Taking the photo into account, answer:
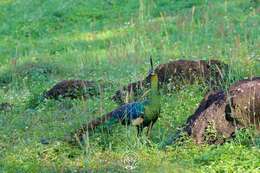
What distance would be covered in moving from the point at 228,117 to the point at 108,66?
14.0ft

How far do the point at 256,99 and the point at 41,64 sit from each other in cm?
575

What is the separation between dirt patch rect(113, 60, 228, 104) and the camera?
8086 mm

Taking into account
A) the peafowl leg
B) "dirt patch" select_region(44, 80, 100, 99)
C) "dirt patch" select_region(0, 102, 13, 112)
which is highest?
the peafowl leg

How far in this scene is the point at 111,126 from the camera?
6.57 metres

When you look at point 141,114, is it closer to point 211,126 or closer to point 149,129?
point 149,129

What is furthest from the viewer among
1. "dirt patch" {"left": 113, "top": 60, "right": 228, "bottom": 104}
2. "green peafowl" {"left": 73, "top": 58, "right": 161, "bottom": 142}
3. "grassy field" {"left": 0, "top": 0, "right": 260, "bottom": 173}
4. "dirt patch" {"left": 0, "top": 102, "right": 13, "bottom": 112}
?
"dirt patch" {"left": 0, "top": 102, "right": 13, "bottom": 112}

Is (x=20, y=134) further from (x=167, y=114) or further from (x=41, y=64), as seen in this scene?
(x=41, y=64)

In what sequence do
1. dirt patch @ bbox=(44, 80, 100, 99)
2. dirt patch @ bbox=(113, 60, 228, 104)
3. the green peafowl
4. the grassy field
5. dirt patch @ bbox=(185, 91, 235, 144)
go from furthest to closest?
1. dirt patch @ bbox=(44, 80, 100, 99)
2. dirt patch @ bbox=(113, 60, 228, 104)
3. the green peafowl
4. dirt patch @ bbox=(185, 91, 235, 144)
5. the grassy field

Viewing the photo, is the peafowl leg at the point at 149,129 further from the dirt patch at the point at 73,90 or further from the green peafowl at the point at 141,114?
the dirt patch at the point at 73,90

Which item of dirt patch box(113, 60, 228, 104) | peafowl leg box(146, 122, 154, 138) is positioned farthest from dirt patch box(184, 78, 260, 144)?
dirt patch box(113, 60, 228, 104)

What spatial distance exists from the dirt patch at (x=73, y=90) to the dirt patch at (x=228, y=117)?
8.77 feet

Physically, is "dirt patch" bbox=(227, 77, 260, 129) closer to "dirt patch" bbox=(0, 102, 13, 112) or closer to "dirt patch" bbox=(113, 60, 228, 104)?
"dirt patch" bbox=(113, 60, 228, 104)

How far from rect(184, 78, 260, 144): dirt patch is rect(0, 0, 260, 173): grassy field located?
0.15m

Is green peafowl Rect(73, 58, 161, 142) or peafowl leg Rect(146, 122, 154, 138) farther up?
green peafowl Rect(73, 58, 161, 142)
